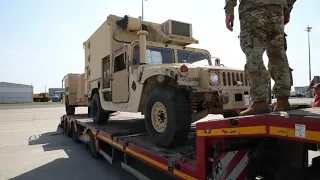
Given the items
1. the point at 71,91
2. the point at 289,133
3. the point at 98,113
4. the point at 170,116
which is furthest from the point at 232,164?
the point at 71,91

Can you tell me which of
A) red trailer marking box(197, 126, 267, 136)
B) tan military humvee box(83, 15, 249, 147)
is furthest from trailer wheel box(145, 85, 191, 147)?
red trailer marking box(197, 126, 267, 136)

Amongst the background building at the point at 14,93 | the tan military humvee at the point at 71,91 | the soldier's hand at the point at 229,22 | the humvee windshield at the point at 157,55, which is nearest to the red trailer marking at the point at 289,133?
the soldier's hand at the point at 229,22

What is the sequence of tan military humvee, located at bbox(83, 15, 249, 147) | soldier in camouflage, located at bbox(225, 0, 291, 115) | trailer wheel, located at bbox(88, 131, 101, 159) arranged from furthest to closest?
trailer wheel, located at bbox(88, 131, 101, 159)
tan military humvee, located at bbox(83, 15, 249, 147)
soldier in camouflage, located at bbox(225, 0, 291, 115)

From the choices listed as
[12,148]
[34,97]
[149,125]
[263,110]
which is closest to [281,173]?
[263,110]

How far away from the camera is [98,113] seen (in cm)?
690

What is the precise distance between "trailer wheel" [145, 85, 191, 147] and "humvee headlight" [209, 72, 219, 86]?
1.40 feet

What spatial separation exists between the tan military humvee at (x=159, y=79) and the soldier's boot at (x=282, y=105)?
1.26 m

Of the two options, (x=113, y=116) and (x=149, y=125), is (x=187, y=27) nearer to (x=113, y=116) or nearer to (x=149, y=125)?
(x=149, y=125)

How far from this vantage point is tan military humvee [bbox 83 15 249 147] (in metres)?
3.69

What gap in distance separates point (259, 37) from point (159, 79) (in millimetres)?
2025

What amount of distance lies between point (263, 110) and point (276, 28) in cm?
75

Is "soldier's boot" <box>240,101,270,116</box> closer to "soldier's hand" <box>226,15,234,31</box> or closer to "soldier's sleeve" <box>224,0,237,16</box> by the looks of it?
"soldier's hand" <box>226,15,234,31</box>

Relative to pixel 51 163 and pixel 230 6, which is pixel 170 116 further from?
pixel 51 163

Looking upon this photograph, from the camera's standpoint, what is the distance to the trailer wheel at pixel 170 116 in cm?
352
